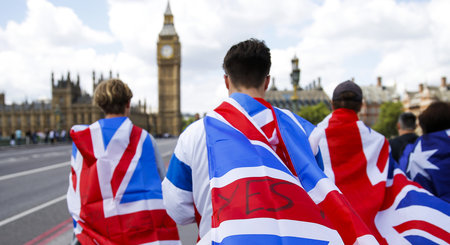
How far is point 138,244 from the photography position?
249 centimetres

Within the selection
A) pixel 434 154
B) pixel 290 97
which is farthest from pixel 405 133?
pixel 290 97

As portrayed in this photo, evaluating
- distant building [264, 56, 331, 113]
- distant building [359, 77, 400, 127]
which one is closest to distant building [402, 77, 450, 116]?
distant building [359, 77, 400, 127]

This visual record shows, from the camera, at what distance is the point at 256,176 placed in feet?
4.69

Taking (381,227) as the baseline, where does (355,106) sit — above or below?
above

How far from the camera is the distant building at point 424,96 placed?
6406 cm

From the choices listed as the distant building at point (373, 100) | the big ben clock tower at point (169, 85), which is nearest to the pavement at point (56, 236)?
the big ben clock tower at point (169, 85)

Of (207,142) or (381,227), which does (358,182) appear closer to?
(381,227)

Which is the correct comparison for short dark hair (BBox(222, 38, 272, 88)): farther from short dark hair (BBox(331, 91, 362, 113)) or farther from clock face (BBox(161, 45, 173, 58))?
clock face (BBox(161, 45, 173, 58))

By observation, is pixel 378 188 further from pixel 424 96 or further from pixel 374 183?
pixel 424 96

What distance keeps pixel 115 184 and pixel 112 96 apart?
2.29 feet

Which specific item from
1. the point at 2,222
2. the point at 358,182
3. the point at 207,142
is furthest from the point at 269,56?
the point at 2,222

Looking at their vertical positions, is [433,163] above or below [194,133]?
below

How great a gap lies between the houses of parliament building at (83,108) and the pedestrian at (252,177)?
7916 centimetres

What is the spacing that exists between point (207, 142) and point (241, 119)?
20 cm
